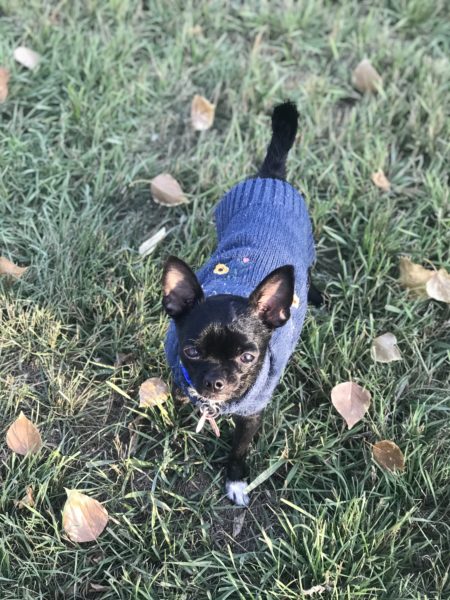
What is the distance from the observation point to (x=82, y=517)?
7.51 ft

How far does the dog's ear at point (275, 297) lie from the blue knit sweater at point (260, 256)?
0.12 m

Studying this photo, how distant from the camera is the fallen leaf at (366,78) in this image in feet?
12.4

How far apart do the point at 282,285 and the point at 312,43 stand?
242 cm

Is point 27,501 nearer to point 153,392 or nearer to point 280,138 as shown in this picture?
point 153,392

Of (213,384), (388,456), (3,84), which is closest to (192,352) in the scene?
(213,384)

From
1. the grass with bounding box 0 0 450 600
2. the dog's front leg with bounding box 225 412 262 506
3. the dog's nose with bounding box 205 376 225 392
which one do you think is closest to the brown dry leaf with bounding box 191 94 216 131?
the grass with bounding box 0 0 450 600

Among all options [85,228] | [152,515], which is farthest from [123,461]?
[85,228]

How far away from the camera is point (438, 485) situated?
244 cm

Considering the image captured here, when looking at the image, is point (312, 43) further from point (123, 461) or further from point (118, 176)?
point (123, 461)

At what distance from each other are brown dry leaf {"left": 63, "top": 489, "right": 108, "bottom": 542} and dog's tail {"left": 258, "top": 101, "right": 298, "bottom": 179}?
150cm

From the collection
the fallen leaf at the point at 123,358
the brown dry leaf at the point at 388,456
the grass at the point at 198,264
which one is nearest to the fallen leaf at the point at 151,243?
the grass at the point at 198,264

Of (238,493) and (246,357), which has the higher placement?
(246,357)

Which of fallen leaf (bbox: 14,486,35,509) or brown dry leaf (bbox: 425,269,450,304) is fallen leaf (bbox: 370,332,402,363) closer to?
Answer: brown dry leaf (bbox: 425,269,450,304)

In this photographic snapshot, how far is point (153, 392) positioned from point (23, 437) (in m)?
0.51
